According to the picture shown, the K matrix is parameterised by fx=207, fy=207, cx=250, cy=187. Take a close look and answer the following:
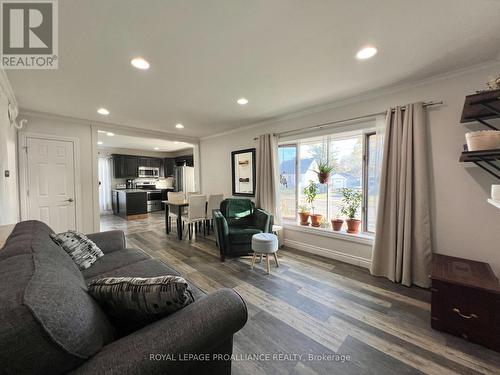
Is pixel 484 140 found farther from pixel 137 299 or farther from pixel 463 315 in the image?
pixel 137 299

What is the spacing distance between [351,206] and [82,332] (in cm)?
321

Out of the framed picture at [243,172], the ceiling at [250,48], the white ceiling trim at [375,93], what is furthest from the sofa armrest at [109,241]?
the white ceiling trim at [375,93]

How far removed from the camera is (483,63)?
2.00 metres

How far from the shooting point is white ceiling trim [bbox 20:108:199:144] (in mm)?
3373

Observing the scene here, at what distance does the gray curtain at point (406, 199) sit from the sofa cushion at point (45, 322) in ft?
9.23

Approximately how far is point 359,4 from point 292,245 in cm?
323

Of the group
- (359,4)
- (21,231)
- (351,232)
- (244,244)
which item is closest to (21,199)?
(21,231)

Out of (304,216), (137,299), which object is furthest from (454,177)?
(137,299)

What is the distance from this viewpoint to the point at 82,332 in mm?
695

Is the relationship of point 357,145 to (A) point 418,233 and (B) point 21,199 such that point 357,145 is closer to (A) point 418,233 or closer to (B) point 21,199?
(A) point 418,233

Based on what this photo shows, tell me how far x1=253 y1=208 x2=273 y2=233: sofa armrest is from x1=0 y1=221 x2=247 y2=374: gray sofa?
2230 millimetres

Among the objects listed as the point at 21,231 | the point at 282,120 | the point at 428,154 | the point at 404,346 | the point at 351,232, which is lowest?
the point at 404,346

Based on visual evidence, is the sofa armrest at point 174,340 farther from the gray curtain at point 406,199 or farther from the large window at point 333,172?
the large window at point 333,172

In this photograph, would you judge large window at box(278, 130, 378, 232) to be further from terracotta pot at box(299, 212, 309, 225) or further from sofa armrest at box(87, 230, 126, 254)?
sofa armrest at box(87, 230, 126, 254)
